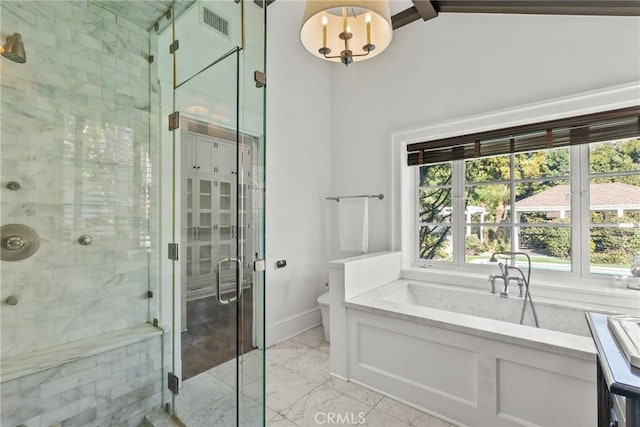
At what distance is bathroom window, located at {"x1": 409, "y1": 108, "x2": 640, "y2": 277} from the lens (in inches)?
85.0

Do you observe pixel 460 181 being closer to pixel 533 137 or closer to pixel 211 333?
pixel 533 137

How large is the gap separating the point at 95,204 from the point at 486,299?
297cm

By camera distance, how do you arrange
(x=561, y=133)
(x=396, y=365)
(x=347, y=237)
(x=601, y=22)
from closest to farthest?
(x=396, y=365) → (x=601, y=22) → (x=561, y=133) → (x=347, y=237)

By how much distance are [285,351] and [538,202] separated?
8.31 feet

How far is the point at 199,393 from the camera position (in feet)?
5.62

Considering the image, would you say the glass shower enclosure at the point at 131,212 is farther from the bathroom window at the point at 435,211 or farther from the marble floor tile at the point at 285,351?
the bathroom window at the point at 435,211

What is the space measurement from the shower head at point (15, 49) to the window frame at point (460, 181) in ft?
9.21

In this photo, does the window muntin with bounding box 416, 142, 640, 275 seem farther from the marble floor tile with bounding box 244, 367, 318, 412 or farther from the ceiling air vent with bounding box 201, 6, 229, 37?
the ceiling air vent with bounding box 201, 6, 229, 37

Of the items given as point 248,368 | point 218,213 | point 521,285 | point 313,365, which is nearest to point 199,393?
point 248,368

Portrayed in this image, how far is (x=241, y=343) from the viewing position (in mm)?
1499

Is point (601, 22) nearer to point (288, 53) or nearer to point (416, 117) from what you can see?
point (416, 117)

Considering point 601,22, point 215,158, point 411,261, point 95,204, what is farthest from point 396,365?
point 601,22

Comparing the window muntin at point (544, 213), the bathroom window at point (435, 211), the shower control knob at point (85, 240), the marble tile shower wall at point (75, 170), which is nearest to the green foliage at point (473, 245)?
the window muntin at point (544, 213)

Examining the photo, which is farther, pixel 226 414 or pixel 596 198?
pixel 596 198
